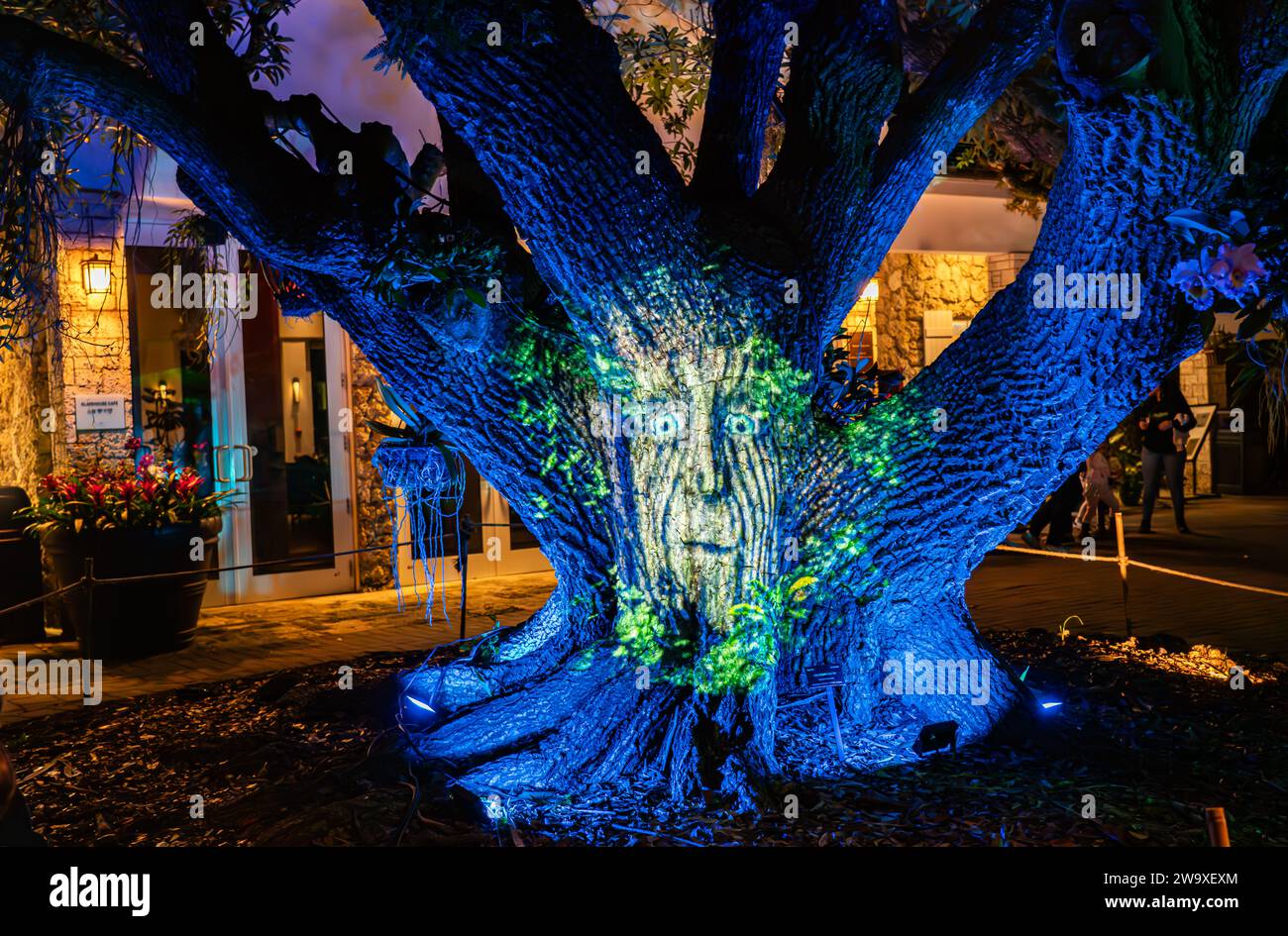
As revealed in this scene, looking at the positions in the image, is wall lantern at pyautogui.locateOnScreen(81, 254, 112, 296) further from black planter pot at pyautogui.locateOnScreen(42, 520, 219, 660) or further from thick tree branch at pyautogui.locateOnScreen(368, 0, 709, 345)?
thick tree branch at pyautogui.locateOnScreen(368, 0, 709, 345)

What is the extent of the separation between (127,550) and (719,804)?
18.2 ft

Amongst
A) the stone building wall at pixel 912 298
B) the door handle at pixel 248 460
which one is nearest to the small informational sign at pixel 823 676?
the door handle at pixel 248 460

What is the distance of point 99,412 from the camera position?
9398 mm

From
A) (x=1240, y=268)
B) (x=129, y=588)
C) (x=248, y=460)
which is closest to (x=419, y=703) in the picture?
(x=129, y=588)

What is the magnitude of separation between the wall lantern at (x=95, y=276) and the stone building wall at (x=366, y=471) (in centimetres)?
220

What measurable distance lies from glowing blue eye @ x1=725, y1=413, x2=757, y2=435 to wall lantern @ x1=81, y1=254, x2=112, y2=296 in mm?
6764

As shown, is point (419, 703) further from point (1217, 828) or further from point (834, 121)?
point (1217, 828)

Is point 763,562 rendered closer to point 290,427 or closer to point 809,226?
point 809,226

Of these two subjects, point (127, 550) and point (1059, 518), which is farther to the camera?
point (1059, 518)

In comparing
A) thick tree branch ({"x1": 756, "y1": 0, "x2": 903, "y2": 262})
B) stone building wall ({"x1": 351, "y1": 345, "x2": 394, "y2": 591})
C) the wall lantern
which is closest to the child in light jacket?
stone building wall ({"x1": 351, "y1": 345, "x2": 394, "y2": 591})

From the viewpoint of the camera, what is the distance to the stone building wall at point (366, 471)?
34.9ft

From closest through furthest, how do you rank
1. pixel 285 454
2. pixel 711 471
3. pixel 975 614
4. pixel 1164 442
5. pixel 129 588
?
pixel 711 471, pixel 129 588, pixel 975 614, pixel 285 454, pixel 1164 442

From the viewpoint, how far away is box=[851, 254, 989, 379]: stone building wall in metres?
14.4
